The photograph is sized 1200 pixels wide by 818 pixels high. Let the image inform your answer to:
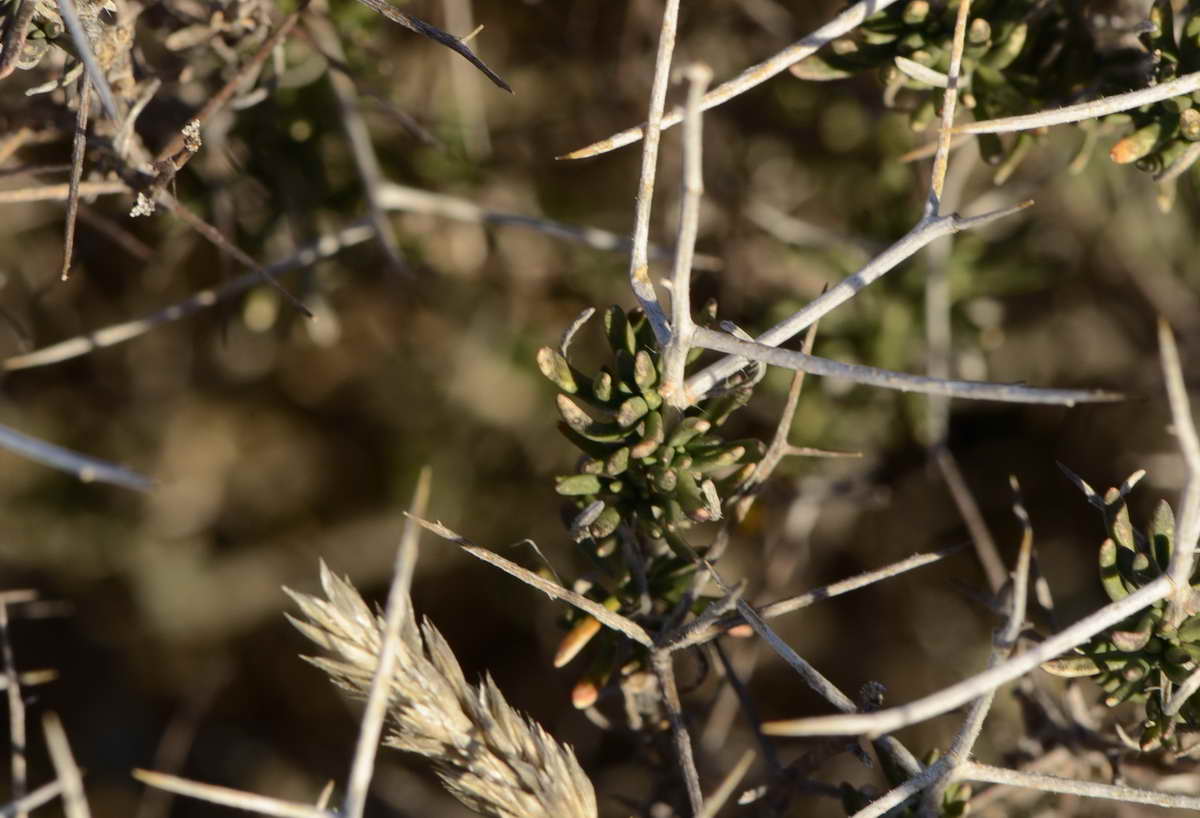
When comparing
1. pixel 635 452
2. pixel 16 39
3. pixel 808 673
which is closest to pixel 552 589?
pixel 635 452

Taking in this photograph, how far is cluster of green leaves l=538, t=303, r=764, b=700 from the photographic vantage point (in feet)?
3.12

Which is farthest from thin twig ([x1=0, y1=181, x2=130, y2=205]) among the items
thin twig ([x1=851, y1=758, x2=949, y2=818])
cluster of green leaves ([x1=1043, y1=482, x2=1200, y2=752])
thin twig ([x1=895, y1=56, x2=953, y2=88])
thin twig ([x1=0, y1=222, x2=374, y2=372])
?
cluster of green leaves ([x1=1043, y1=482, x2=1200, y2=752])

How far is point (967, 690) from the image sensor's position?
2.38 feet

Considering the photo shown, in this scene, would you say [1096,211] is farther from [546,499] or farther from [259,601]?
[259,601]

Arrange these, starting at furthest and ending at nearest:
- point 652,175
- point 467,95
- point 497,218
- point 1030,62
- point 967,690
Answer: point 467,95, point 497,218, point 1030,62, point 652,175, point 967,690

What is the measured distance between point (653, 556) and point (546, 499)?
1.04m

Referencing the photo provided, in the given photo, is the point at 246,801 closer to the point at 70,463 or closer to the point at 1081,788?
the point at 70,463

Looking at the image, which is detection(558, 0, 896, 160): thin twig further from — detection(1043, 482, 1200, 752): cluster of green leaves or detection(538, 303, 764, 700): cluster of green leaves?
detection(1043, 482, 1200, 752): cluster of green leaves

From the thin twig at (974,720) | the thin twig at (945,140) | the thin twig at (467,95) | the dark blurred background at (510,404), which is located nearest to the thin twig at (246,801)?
the thin twig at (974,720)

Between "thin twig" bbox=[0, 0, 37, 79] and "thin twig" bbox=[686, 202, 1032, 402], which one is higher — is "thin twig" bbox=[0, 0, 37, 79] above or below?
above

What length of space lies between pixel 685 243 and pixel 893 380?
210 mm

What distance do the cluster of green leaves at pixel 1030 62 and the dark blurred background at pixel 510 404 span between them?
0.47 meters

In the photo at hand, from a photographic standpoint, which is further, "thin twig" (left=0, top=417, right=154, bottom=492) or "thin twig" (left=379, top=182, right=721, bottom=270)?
"thin twig" (left=379, top=182, right=721, bottom=270)

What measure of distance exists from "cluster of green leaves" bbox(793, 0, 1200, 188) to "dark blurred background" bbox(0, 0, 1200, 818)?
1.55ft
